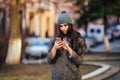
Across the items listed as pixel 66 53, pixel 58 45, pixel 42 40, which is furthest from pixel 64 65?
pixel 42 40

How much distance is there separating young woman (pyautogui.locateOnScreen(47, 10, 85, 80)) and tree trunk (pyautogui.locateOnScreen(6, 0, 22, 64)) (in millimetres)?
12952

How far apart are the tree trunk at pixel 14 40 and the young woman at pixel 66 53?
13.0m

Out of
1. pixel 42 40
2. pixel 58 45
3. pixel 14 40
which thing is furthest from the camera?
pixel 42 40

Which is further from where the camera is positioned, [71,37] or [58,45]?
[71,37]

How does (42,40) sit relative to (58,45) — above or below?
below

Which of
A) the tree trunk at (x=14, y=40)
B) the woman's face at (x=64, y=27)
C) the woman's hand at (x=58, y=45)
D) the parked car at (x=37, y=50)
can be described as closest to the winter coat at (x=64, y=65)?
the woman's hand at (x=58, y=45)

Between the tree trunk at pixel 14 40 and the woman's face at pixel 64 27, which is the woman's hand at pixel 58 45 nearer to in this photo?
the woman's face at pixel 64 27

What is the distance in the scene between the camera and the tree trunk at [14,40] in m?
18.8

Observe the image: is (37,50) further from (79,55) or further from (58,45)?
(58,45)

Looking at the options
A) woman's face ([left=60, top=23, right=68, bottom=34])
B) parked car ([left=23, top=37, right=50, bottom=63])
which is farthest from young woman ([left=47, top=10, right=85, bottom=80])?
parked car ([left=23, top=37, right=50, bottom=63])

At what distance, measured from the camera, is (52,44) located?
586 cm

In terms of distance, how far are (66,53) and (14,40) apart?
13.4 meters

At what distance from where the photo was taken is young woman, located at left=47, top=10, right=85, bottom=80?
5.73 m

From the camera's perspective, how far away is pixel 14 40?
19.0 meters
